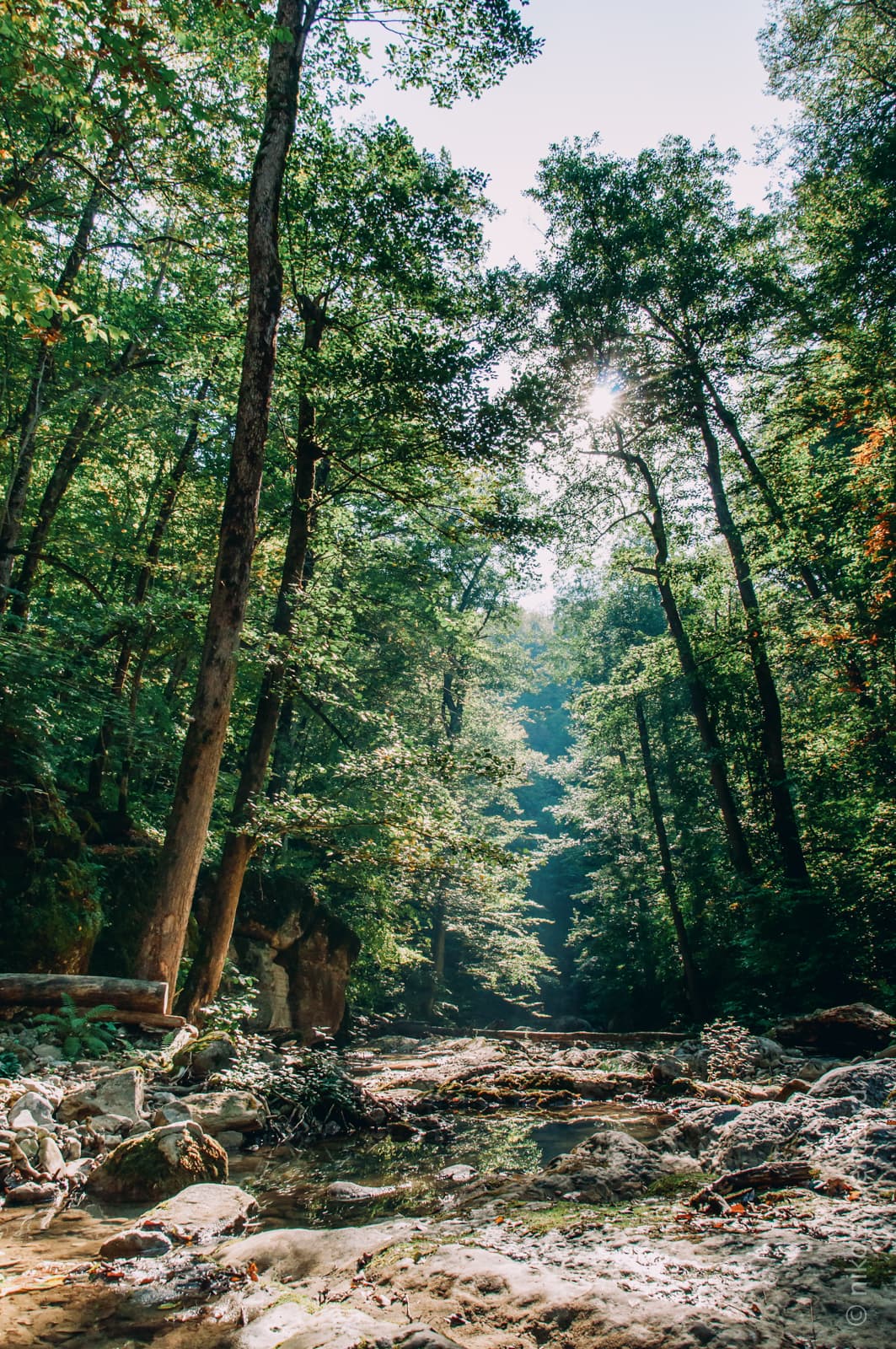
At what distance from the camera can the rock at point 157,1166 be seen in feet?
12.7

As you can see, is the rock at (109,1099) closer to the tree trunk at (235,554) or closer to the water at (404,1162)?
the water at (404,1162)

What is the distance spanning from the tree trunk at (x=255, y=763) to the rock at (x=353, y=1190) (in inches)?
128

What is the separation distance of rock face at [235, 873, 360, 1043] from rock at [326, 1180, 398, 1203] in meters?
8.71

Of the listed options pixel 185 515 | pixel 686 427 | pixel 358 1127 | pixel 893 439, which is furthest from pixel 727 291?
pixel 358 1127

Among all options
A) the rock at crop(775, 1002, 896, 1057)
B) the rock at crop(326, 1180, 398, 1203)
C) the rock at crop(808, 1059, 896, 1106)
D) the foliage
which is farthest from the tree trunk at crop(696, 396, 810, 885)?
the foliage

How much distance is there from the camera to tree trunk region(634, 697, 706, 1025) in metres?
16.8

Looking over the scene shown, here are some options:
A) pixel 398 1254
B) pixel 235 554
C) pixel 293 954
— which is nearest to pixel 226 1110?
pixel 398 1254

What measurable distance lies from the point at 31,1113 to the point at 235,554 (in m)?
A: 4.64

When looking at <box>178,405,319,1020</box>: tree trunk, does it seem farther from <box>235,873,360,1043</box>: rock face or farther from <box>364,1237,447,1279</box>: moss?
<box>235,873,360,1043</box>: rock face

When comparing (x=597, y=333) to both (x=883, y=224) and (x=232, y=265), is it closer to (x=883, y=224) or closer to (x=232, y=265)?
(x=883, y=224)

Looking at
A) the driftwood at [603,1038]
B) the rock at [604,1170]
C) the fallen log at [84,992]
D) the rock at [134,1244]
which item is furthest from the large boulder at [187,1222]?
the driftwood at [603,1038]

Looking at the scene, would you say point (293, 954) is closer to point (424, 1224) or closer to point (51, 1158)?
point (51, 1158)

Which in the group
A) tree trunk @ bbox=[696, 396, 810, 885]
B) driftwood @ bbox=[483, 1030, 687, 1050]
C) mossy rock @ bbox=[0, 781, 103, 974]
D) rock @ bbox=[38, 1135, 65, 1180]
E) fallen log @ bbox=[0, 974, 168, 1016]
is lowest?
A: driftwood @ bbox=[483, 1030, 687, 1050]

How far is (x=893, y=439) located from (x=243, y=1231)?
1235cm
